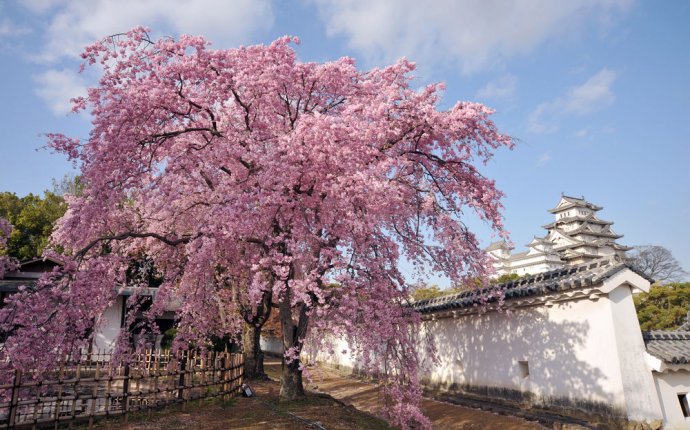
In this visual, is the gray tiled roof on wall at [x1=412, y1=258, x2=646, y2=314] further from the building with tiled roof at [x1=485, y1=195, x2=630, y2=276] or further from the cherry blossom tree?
the building with tiled roof at [x1=485, y1=195, x2=630, y2=276]

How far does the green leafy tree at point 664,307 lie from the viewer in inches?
1045

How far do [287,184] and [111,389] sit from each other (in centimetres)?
832

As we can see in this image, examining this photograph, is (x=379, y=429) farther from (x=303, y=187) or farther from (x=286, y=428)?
(x=303, y=187)

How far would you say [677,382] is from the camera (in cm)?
1216

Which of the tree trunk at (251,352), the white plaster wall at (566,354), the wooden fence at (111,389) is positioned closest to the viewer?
the wooden fence at (111,389)

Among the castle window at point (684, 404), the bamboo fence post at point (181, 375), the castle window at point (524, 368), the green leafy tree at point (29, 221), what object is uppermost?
the green leafy tree at point (29, 221)

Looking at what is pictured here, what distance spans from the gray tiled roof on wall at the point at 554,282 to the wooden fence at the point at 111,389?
21.4ft

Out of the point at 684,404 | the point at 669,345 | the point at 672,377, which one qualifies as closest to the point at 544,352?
the point at 672,377

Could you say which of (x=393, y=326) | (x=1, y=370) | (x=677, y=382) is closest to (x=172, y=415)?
(x=1, y=370)

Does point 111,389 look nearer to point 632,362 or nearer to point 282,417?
point 282,417

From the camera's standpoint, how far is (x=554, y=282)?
13.2 m

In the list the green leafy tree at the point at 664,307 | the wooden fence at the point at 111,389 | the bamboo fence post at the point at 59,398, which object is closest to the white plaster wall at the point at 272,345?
the wooden fence at the point at 111,389

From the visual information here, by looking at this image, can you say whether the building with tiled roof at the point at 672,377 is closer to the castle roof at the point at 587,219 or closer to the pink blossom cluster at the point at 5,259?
the pink blossom cluster at the point at 5,259

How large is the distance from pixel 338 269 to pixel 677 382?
10399 mm
